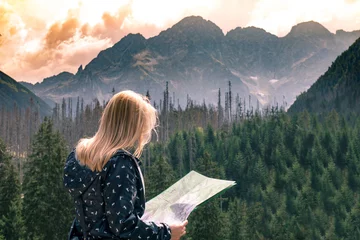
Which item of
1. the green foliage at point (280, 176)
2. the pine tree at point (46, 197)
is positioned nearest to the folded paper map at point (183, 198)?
the pine tree at point (46, 197)

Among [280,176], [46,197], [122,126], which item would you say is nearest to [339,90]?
[280,176]

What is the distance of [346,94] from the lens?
433 feet

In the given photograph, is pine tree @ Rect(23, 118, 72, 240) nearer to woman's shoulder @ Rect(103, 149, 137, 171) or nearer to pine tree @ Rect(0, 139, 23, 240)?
pine tree @ Rect(0, 139, 23, 240)

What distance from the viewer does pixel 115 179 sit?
396 cm

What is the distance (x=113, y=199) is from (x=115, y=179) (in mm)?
165

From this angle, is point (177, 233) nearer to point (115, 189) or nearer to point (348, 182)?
point (115, 189)

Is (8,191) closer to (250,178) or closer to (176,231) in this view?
(176,231)

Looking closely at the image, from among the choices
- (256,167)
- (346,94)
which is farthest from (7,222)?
(346,94)

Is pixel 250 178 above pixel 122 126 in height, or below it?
below

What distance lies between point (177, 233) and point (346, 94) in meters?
136

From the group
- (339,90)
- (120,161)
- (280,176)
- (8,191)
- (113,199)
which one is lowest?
(280,176)

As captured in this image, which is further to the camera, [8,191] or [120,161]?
[8,191]

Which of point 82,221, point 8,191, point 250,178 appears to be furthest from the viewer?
point 250,178

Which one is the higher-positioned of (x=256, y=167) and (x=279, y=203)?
(x=256, y=167)
